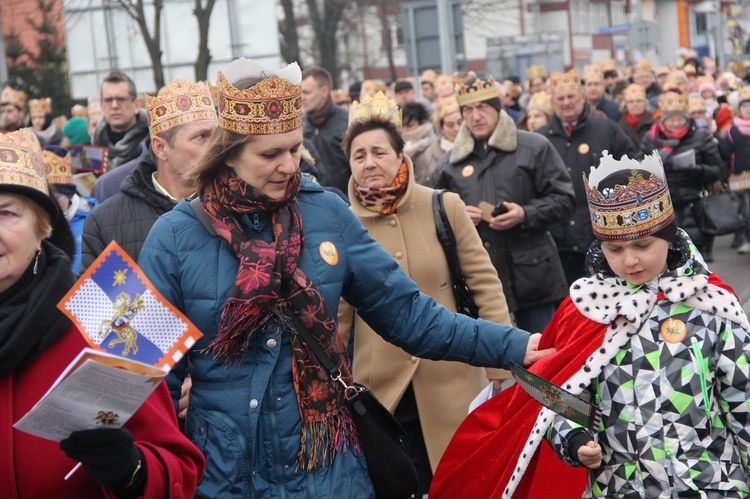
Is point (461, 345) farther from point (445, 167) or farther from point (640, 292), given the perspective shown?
point (445, 167)

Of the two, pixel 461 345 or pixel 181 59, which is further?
pixel 181 59

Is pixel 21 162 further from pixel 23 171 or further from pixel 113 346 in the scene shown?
pixel 113 346

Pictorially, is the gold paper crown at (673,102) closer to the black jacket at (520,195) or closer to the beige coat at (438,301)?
the black jacket at (520,195)

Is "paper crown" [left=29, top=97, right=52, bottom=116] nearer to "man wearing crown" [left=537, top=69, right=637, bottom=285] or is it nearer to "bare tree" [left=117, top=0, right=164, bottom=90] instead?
"bare tree" [left=117, top=0, right=164, bottom=90]

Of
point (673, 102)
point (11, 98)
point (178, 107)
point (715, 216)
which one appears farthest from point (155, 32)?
point (178, 107)

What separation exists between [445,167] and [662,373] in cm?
405

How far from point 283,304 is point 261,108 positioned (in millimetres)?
607

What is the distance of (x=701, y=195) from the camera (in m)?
13.3

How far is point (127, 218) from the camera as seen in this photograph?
18.2 ft

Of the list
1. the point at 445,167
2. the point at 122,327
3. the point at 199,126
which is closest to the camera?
the point at 122,327

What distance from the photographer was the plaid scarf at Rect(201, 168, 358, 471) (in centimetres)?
362

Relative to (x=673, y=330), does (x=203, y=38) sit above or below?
above

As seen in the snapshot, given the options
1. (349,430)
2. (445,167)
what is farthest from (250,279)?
(445,167)

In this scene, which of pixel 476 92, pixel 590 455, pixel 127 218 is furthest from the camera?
pixel 476 92
